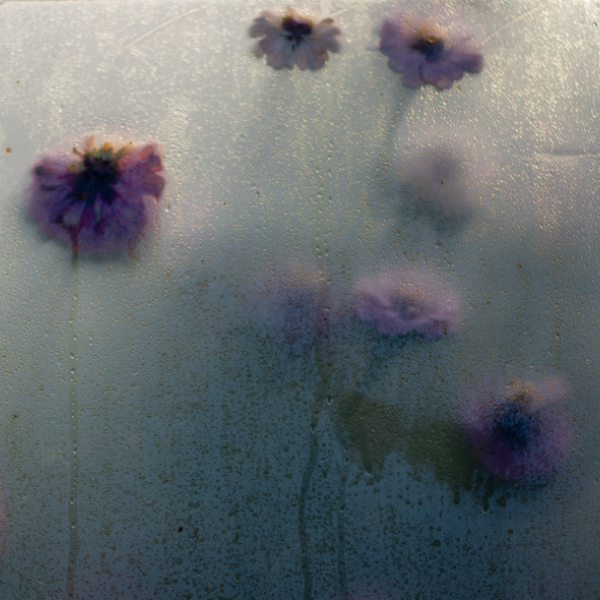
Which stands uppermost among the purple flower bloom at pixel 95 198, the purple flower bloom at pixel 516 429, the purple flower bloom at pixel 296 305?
the purple flower bloom at pixel 95 198

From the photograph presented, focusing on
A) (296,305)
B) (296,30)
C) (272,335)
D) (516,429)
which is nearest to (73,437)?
(272,335)

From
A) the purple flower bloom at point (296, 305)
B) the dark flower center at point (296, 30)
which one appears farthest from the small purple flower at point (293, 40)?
the purple flower bloom at point (296, 305)

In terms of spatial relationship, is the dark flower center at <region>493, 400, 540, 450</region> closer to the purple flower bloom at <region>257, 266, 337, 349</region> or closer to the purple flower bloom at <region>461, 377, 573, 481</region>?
the purple flower bloom at <region>461, 377, 573, 481</region>

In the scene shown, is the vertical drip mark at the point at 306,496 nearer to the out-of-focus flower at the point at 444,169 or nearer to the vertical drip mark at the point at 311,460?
the vertical drip mark at the point at 311,460

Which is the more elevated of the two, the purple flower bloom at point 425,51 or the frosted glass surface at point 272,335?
the purple flower bloom at point 425,51

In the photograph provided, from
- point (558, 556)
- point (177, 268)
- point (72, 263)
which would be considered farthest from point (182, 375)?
point (558, 556)

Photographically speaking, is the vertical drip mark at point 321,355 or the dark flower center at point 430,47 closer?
the vertical drip mark at point 321,355
